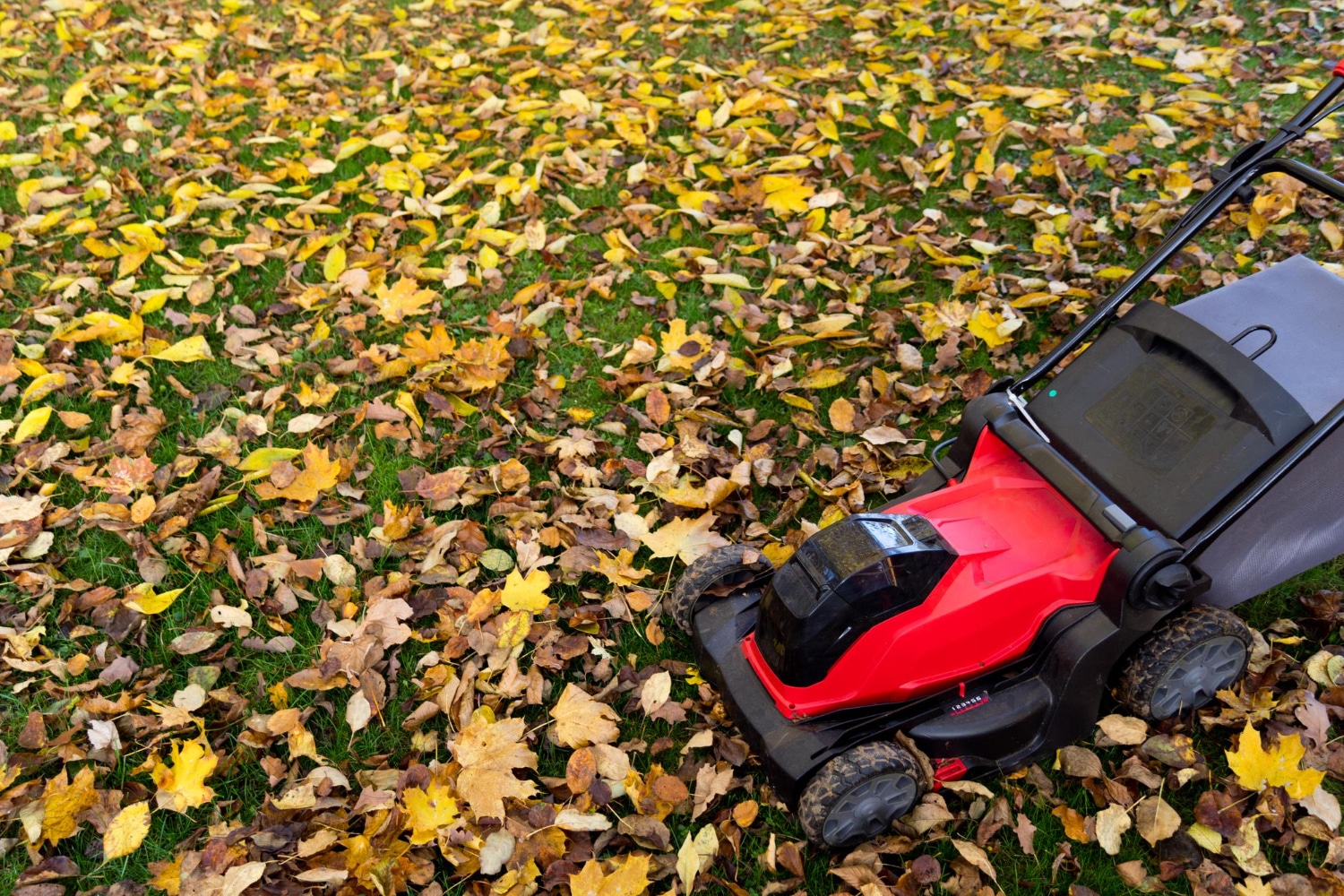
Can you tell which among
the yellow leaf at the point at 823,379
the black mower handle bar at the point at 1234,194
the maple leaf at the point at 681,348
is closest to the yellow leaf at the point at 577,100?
the maple leaf at the point at 681,348

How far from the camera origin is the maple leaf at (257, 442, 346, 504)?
332 centimetres

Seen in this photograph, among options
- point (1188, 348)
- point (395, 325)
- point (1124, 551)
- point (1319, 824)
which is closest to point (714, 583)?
point (1124, 551)

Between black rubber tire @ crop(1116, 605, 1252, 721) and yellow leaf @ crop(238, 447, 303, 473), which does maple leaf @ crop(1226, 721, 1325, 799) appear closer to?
black rubber tire @ crop(1116, 605, 1252, 721)

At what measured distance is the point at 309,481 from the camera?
3.35m

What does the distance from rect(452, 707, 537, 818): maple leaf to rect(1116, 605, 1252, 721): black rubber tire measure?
5.08 feet

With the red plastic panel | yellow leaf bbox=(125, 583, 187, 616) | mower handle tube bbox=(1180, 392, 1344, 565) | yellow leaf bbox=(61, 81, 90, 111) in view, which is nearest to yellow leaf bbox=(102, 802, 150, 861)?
yellow leaf bbox=(125, 583, 187, 616)

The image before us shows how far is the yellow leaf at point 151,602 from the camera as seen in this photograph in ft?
9.74

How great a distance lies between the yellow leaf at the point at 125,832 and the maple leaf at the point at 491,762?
0.79m

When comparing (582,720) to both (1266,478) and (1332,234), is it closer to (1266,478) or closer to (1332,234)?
(1266,478)

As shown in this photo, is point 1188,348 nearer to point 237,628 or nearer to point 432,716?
point 432,716

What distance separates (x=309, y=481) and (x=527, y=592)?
951mm

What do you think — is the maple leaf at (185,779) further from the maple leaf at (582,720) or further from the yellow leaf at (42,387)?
the yellow leaf at (42,387)

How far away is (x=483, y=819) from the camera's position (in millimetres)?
2475

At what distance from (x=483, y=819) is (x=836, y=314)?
2269 millimetres
